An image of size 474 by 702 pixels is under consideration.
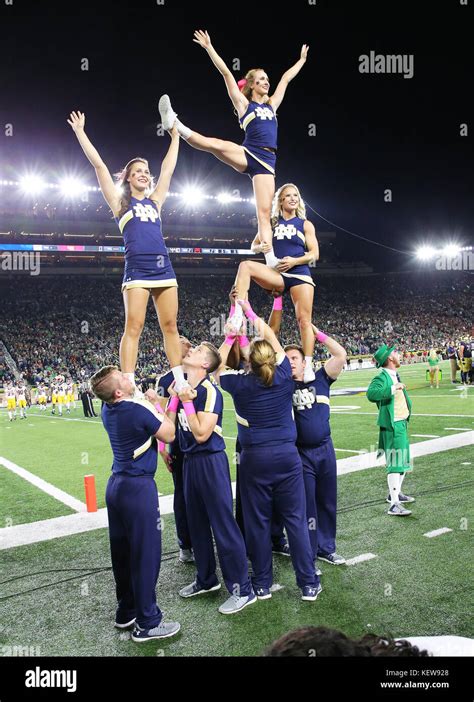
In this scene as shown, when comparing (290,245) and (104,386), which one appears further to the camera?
(290,245)

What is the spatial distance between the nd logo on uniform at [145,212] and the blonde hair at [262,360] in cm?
120

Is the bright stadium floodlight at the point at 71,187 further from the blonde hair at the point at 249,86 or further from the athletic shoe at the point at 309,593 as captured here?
the athletic shoe at the point at 309,593

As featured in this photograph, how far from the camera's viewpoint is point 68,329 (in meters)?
36.7

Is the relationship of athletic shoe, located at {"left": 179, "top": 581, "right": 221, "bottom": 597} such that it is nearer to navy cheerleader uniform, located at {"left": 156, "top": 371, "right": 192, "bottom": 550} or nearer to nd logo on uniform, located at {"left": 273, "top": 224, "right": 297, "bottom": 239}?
navy cheerleader uniform, located at {"left": 156, "top": 371, "right": 192, "bottom": 550}

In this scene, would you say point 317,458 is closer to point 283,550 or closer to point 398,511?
point 283,550

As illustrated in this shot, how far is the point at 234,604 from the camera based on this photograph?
398 cm

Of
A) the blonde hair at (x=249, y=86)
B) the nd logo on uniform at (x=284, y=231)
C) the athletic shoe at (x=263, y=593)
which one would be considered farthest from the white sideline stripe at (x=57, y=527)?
the blonde hair at (x=249, y=86)

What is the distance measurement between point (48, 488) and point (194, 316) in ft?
108

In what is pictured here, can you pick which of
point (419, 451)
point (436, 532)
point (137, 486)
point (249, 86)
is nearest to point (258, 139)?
point (249, 86)

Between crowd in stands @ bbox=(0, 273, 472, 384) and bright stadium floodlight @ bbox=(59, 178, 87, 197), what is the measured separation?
24.8ft

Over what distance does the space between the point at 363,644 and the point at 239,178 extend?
147 feet

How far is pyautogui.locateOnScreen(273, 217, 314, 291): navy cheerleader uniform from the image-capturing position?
4477 millimetres
